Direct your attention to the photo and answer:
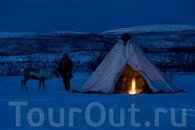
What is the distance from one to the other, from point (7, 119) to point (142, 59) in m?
6.45

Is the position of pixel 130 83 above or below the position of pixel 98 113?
above

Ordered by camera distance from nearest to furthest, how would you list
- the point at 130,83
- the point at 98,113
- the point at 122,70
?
1. the point at 98,113
2. the point at 122,70
3. the point at 130,83

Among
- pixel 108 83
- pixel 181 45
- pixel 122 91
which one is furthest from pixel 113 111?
pixel 181 45

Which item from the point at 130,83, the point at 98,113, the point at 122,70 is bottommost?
the point at 98,113

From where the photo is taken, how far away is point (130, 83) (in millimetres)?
14711

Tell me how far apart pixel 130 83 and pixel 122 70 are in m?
1.55

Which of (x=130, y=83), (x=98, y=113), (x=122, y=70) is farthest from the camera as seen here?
(x=130, y=83)

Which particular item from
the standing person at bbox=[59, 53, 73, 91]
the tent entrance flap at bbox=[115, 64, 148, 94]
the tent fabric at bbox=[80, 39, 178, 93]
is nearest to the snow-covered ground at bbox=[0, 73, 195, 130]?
the tent fabric at bbox=[80, 39, 178, 93]

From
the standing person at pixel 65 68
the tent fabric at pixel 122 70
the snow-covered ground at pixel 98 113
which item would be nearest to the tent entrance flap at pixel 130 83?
the tent fabric at pixel 122 70

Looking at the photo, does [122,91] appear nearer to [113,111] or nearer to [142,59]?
[142,59]

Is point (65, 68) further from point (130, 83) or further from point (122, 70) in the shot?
point (130, 83)

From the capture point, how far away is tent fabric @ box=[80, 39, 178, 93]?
43.2ft

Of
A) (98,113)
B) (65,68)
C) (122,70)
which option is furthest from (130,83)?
(98,113)

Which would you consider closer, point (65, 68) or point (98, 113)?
point (98, 113)
